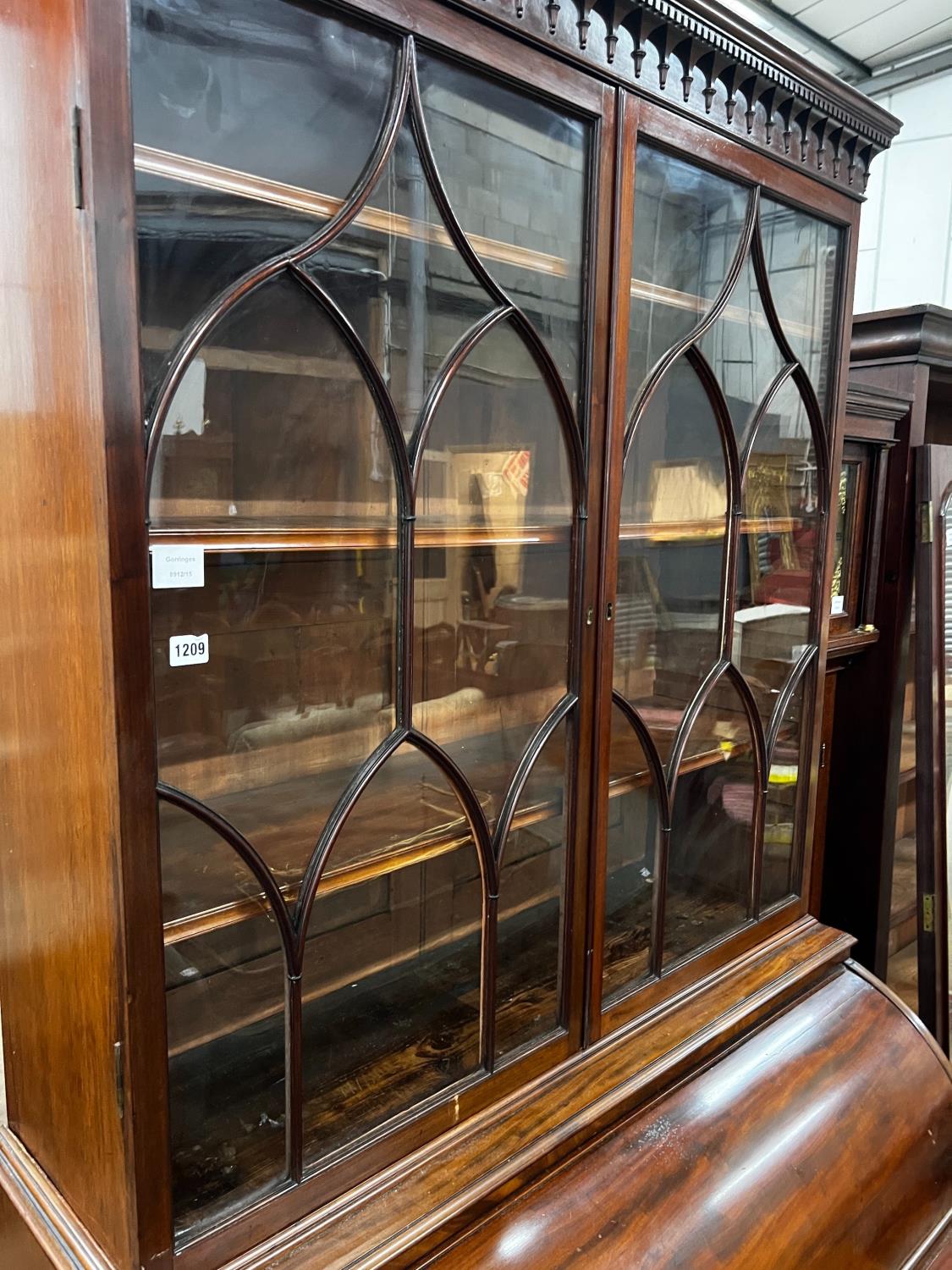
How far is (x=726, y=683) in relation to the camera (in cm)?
108

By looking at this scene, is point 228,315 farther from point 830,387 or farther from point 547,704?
point 830,387

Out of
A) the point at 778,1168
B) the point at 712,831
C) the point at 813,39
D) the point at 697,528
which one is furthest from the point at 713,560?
the point at 813,39

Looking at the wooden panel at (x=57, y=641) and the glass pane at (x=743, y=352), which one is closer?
the wooden panel at (x=57, y=641)

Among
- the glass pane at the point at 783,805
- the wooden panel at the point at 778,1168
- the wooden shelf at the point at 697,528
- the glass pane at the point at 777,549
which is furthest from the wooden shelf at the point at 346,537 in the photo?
the wooden panel at the point at 778,1168

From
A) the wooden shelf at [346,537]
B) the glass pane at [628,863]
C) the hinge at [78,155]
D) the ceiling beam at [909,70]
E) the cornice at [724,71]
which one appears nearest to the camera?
the hinge at [78,155]

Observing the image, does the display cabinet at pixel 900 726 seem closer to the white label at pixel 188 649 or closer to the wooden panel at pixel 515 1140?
the wooden panel at pixel 515 1140

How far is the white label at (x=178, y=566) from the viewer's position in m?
0.60

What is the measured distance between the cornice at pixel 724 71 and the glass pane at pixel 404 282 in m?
0.15

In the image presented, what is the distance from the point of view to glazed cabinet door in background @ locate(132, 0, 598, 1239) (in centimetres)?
61

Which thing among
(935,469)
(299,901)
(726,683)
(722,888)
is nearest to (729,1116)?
(722,888)

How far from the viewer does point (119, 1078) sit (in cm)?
61

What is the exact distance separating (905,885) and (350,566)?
5.06ft

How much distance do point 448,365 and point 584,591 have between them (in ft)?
0.83

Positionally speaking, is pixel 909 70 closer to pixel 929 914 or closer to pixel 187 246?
pixel 929 914
